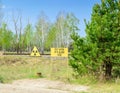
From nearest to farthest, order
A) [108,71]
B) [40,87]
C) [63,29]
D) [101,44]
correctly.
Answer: [40,87]
[101,44]
[108,71]
[63,29]

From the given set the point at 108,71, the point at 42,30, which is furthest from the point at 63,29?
the point at 108,71

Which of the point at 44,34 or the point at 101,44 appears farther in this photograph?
the point at 44,34

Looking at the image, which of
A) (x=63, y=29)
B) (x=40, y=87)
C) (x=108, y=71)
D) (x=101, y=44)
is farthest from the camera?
(x=63, y=29)

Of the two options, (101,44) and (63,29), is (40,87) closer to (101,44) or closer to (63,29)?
(101,44)

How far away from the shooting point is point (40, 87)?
13.9 meters

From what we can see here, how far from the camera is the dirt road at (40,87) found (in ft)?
41.5

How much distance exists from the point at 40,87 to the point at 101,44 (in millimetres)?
4219

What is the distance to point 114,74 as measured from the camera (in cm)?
1617

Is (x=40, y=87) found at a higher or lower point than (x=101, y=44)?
lower

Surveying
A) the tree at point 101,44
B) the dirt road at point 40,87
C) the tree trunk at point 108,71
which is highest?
the tree at point 101,44

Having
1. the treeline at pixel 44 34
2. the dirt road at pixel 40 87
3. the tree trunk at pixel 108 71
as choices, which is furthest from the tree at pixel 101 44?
the treeline at pixel 44 34

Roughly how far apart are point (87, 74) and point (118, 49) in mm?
2588

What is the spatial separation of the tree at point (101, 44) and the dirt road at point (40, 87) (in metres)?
1.82

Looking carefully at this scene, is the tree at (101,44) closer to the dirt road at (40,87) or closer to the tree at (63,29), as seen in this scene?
the dirt road at (40,87)
